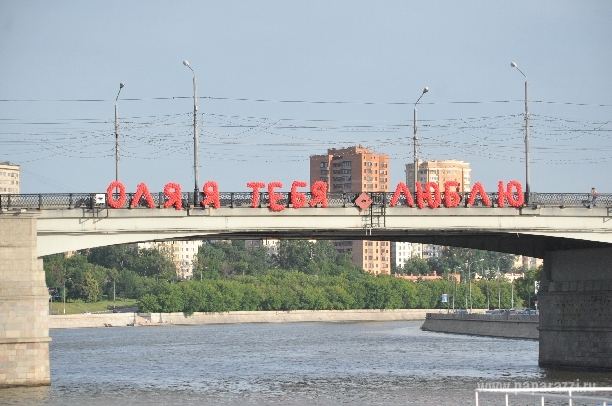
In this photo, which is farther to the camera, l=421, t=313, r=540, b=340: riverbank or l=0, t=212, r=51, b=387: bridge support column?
l=421, t=313, r=540, b=340: riverbank

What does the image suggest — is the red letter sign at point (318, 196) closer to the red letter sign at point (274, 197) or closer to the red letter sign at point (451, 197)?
the red letter sign at point (274, 197)

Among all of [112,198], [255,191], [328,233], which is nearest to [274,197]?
[255,191]

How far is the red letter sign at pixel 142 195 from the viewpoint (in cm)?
6594

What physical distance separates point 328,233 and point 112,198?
1333cm

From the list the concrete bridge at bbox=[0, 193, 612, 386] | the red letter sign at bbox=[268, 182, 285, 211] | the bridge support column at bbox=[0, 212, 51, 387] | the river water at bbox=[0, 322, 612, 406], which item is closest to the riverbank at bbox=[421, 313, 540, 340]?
the river water at bbox=[0, 322, 612, 406]

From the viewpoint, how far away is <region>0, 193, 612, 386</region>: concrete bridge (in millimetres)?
62500

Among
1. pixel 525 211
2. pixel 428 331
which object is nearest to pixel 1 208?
pixel 525 211

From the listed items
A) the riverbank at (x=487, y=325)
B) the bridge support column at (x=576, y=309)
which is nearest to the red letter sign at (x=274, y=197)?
the bridge support column at (x=576, y=309)

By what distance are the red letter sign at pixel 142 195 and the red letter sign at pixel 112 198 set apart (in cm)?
68

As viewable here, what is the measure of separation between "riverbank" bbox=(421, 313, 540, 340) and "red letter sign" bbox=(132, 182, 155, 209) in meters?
61.0

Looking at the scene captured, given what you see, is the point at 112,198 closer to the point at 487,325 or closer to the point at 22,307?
the point at 22,307

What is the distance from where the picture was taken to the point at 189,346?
12531 cm
